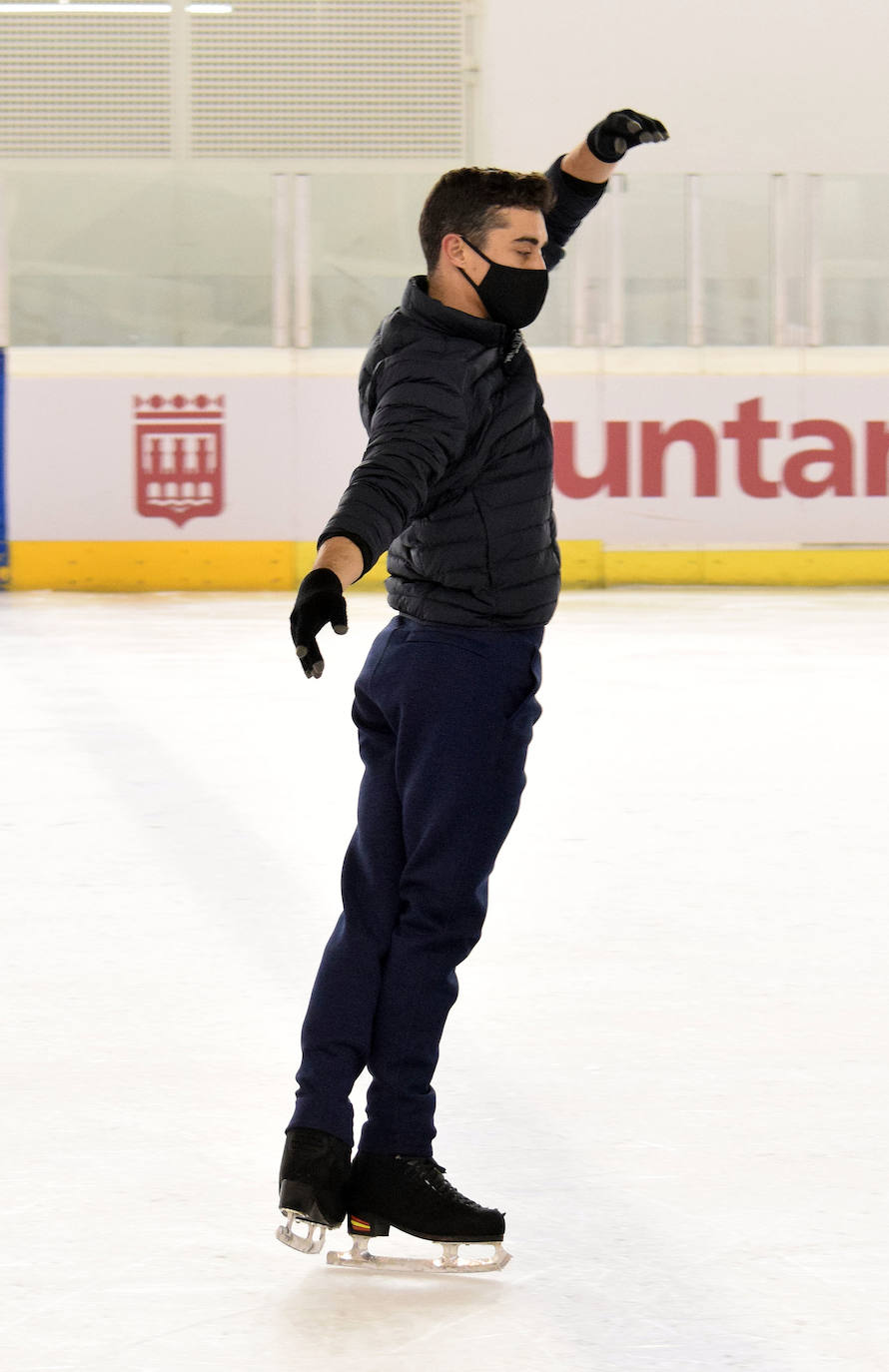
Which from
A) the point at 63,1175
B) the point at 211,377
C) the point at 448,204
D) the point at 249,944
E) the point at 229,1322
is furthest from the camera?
the point at 211,377

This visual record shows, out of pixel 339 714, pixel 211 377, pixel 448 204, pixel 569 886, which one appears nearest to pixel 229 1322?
pixel 448 204

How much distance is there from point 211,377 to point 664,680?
7078mm

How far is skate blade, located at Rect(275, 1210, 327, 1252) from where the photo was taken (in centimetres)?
277

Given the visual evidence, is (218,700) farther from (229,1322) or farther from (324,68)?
(324,68)

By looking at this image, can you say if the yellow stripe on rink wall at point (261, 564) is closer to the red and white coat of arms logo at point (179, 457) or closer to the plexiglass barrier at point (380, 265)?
the red and white coat of arms logo at point (179, 457)

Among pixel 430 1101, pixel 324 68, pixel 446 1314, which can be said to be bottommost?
pixel 446 1314

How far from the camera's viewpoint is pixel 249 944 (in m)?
4.75

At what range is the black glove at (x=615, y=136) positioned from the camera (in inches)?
127

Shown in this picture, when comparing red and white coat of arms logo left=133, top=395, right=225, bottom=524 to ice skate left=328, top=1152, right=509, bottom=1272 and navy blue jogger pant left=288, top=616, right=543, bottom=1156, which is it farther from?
ice skate left=328, top=1152, right=509, bottom=1272

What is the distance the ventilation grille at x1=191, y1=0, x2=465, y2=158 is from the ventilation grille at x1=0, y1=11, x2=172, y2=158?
42cm

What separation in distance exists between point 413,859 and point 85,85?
60.1ft

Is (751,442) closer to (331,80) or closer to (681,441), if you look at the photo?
(681,441)

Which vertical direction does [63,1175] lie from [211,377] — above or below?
below

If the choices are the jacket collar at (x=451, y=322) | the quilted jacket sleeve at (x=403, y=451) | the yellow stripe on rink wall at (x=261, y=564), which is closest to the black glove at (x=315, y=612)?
the quilted jacket sleeve at (x=403, y=451)
